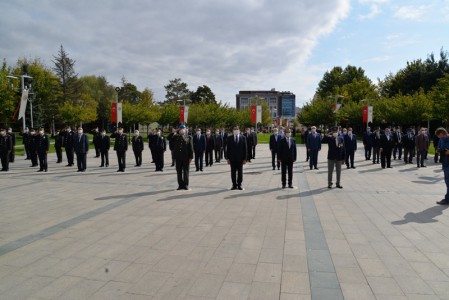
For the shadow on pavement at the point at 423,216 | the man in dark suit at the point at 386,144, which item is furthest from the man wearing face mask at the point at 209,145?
the shadow on pavement at the point at 423,216

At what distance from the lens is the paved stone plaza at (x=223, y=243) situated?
3963mm

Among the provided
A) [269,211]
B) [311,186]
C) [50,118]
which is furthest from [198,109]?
[269,211]

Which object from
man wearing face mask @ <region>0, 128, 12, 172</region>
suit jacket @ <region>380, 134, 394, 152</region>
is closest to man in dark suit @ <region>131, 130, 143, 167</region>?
man wearing face mask @ <region>0, 128, 12, 172</region>

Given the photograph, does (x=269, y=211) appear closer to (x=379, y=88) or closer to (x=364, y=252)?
(x=364, y=252)

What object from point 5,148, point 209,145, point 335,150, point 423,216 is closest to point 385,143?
point 335,150

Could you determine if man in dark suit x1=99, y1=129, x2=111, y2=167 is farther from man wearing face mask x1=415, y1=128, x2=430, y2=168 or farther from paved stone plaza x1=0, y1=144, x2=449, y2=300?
man wearing face mask x1=415, y1=128, x2=430, y2=168

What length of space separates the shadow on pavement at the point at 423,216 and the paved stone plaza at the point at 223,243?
→ 2cm

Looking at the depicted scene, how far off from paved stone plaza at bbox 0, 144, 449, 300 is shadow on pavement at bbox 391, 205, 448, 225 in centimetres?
2

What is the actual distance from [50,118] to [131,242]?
60026 mm

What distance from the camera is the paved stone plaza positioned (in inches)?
156

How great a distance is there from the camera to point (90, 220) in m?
6.96

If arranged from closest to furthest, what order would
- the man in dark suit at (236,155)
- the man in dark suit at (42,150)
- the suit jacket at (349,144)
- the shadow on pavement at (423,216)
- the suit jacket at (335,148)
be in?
the shadow on pavement at (423,216) → the man in dark suit at (236,155) → the suit jacket at (335,148) → the man in dark suit at (42,150) → the suit jacket at (349,144)

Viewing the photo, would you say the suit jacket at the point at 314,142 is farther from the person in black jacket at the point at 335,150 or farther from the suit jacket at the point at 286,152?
the suit jacket at the point at 286,152

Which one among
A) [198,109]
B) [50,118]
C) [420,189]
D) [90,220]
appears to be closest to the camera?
[90,220]
